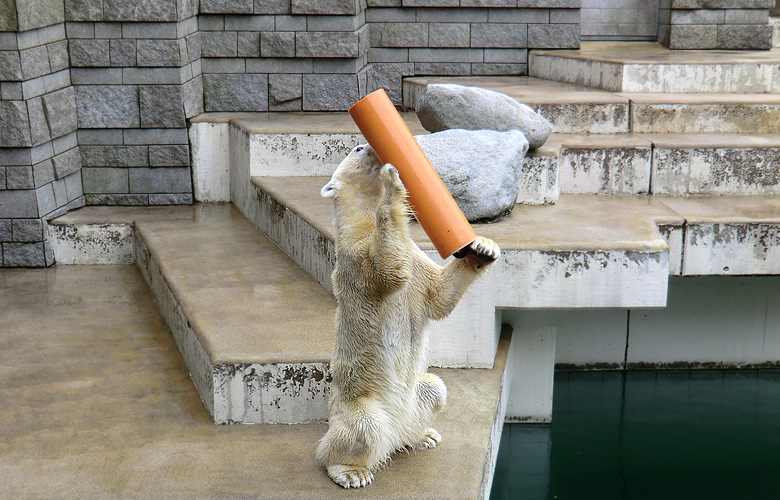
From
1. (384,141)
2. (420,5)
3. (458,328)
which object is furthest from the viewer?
(420,5)

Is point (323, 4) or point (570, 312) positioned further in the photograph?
point (323, 4)

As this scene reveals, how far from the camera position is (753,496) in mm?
3732

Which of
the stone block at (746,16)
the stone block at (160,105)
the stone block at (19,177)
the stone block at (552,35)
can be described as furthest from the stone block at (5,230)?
the stone block at (746,16)

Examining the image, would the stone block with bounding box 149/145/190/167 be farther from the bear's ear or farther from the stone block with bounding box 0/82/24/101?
the bear's ear

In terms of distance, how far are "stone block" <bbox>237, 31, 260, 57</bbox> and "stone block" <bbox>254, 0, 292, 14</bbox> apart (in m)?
0.17

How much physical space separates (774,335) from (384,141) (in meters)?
3.56

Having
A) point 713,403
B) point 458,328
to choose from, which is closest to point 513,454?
point 458,328

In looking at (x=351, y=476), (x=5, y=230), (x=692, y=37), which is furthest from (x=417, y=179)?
(x=692, y=37)

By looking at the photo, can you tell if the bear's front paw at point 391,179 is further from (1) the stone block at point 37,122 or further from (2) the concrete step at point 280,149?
(1) the stone block at point 37,122

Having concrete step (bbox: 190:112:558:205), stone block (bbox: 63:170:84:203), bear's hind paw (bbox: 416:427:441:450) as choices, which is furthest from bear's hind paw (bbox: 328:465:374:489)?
stone block (bbox: 63:170:84:203)

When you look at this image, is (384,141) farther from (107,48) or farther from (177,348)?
(107,48)

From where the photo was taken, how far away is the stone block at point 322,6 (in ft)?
18.7

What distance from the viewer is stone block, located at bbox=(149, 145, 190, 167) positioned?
541 cm

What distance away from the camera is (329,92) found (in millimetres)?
5945
